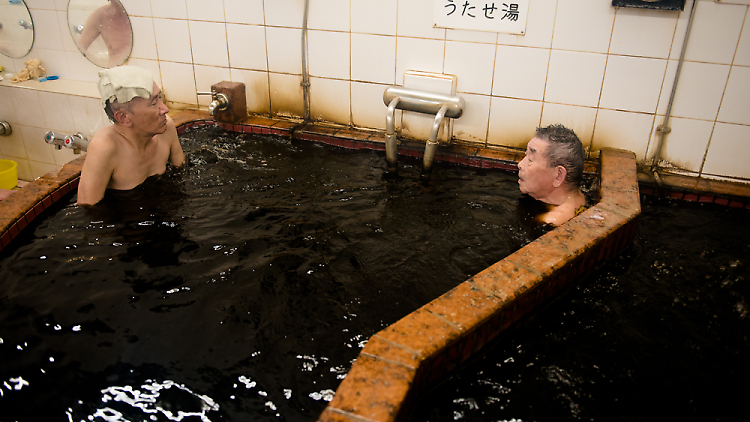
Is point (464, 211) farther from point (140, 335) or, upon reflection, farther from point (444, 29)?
point (140, 335)

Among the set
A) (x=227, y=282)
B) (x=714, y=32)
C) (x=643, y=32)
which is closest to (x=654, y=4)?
(x=643, y=32)

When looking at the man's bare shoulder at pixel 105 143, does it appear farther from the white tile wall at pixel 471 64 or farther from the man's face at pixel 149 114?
the white tile wall at pixel 471 64

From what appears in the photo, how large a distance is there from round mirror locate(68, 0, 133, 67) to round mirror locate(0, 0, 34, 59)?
670mm

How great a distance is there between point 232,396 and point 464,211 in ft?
6.81

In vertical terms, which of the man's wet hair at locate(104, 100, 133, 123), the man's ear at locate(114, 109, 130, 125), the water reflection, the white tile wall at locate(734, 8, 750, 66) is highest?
the white tile wall at locate(734, 8, 750, 66)

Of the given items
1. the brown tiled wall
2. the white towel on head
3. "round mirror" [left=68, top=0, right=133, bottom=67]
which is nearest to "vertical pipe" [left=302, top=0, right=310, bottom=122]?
the white towel on head

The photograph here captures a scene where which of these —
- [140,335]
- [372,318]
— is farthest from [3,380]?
[372,318]

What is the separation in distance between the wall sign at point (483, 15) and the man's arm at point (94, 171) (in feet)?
9.34

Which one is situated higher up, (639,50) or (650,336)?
(639,50)

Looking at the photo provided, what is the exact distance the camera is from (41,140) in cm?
564

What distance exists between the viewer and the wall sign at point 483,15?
3855 mm

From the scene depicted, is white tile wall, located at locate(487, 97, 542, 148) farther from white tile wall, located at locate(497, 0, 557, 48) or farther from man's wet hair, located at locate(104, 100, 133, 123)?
man's wet hair, located at locate(104, 100, 133, 123)

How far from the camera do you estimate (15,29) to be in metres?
5.67

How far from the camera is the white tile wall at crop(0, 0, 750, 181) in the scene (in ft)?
11.8
